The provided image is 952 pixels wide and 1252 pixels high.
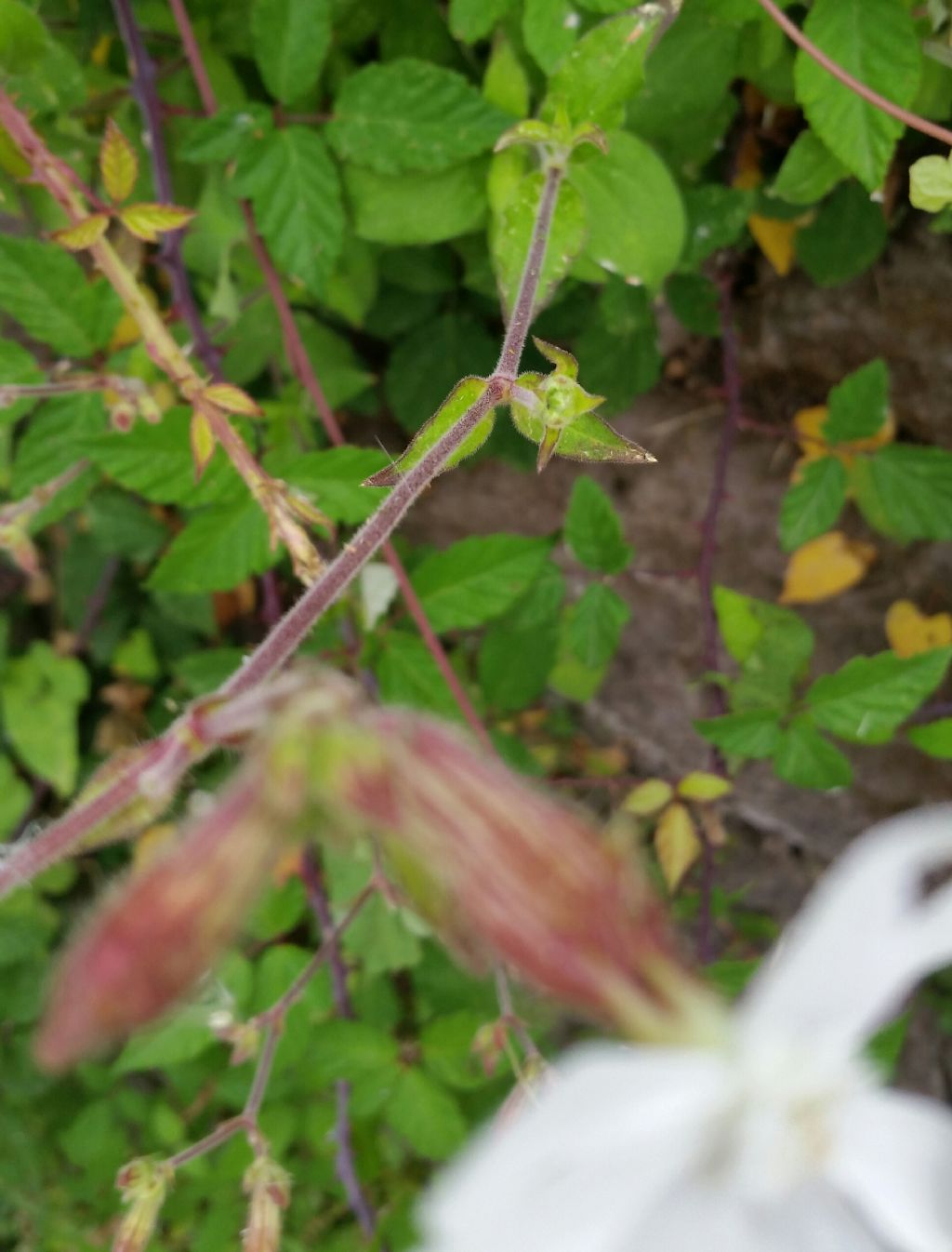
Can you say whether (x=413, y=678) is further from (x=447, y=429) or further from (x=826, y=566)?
(x=826, y=566)

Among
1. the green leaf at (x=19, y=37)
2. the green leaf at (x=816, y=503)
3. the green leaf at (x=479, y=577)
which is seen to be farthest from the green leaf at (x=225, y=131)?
the green leaf at (x=816, y=503)

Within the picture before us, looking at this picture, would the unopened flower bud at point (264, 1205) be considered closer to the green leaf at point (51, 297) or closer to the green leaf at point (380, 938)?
the green leaf at point (380, 938)

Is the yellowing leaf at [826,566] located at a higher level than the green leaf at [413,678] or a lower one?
lower

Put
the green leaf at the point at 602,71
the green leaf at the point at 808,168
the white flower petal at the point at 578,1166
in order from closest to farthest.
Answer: the white flower petal at the point at 578,1166
the green leaf at the point at 602,71
the green leaf at the point at 808,168

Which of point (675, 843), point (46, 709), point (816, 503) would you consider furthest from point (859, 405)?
point (46, 709)

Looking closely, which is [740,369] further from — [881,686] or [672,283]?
[881,686]
